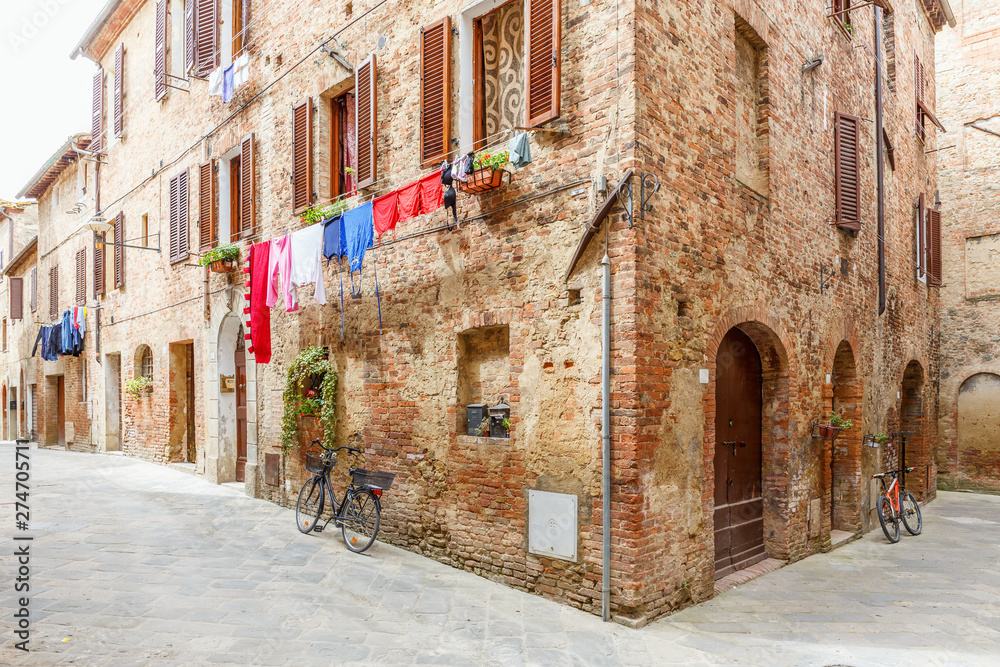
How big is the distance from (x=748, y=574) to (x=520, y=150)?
4.79m

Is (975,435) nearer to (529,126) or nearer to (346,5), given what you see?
(529,126)

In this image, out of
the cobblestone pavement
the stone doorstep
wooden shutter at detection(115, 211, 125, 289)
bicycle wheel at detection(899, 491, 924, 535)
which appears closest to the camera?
the cobblestone pavement

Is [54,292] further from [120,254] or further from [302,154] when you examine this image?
[302,154]

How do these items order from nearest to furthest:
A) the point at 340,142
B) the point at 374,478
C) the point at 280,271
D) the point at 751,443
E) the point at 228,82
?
the point at 374,478, the point at 751,443, the point at 280,271, the point at 340,142, the point at 228,82

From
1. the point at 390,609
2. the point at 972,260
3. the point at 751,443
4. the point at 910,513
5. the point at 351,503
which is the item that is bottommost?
the point at 910,513

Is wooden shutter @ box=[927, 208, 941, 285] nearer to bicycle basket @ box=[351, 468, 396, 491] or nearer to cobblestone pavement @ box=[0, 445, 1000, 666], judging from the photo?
cobblestone pavement @ box=[0, 445, 1000, 666]

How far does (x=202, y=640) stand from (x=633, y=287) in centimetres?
400

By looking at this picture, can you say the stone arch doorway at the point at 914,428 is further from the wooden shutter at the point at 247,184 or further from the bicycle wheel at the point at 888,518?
the wooden shutter at the point at 247,184

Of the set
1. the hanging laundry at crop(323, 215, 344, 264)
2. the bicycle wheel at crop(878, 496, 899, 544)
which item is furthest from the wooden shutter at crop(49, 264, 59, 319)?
the bicycle wheel at crop(878, 496, 899, 544)

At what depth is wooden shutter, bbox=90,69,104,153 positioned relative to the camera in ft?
50.9

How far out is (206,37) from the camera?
10828mm

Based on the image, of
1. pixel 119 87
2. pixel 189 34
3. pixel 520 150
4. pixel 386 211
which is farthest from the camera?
pixel 119 87

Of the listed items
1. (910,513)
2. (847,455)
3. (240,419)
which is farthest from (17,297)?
(910,513)

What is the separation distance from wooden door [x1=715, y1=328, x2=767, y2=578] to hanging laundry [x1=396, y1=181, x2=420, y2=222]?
136 inches
